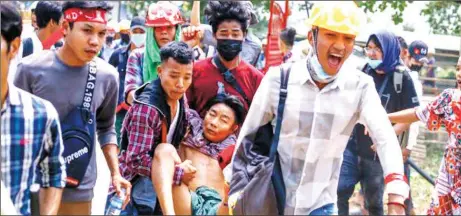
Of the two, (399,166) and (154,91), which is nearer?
(399,166)

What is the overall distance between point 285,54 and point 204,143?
5.46 metres

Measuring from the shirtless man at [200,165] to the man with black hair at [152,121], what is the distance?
0.08 meters

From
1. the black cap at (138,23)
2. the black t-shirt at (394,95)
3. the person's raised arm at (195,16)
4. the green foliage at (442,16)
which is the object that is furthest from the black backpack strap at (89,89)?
the green foliage at (442,16)

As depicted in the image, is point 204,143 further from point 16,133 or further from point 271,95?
point 16,133

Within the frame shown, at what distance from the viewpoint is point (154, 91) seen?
17.0ft

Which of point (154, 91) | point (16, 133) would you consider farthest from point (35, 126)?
point (154, 91)

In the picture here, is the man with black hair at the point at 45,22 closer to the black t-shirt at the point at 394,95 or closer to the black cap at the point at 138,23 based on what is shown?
the black cap at the point at 138,23

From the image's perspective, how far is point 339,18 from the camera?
457 cm

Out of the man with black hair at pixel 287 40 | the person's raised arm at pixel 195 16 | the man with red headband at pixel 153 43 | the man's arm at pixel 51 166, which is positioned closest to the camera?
the man's arm at pixel 51 166

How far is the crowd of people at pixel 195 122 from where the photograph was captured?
12.9 feet

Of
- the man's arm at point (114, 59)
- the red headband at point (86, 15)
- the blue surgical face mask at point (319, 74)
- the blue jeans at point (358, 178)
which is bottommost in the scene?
the blue jeans at point (358, 178)

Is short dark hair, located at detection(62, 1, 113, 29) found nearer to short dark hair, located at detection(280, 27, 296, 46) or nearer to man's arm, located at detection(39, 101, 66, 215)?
man's arm, located at detection(39, 101, 66, 215)

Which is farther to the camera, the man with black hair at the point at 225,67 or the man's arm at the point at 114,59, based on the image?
the man's arm at the point at 114,59

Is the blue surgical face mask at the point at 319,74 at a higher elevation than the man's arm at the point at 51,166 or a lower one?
higher
